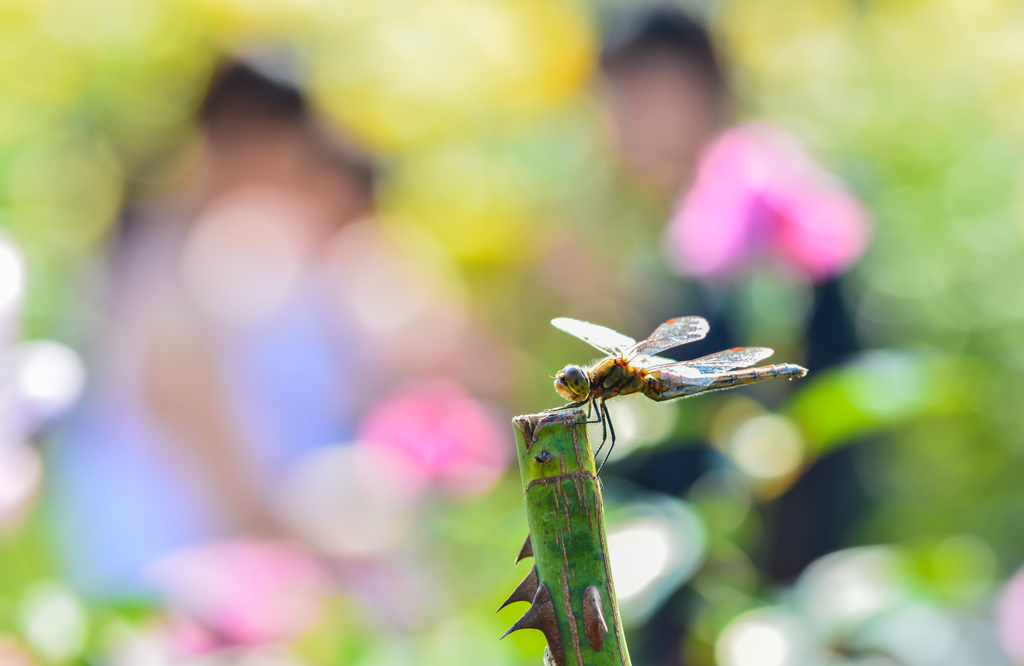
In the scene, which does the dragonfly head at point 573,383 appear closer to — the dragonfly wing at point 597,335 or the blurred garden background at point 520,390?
the dragonfly wing at point 597,335

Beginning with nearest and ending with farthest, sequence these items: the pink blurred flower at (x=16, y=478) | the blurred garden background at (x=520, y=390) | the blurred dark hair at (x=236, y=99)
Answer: the pink blurred flower at (x=16, y=478)
the blurred garden background at (x=520, y=390)
the blurred dark hair at (x=236, y=99)

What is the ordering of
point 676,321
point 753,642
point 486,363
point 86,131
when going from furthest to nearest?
point 86,131 → point 486,363 → point 753,642 → point 676,321

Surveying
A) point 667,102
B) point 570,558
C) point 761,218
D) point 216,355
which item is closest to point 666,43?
point 667,102

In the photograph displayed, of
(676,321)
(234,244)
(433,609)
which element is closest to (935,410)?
(676,321)

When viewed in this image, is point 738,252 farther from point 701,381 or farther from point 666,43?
point 666,43

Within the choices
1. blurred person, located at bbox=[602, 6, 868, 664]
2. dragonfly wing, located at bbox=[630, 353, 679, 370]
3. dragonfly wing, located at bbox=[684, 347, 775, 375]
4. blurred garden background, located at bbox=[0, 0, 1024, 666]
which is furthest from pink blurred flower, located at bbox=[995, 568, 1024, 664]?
dragonfly wing, located at bbox=[630, 353, 679, 370]

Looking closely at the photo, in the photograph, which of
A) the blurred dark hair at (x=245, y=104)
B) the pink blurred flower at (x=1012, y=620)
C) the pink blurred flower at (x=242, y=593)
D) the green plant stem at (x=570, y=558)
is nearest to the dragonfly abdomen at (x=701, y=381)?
the green plant stem at (x=570, y=558)

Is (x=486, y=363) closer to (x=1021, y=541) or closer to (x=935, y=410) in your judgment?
(x=1021, y=541)
